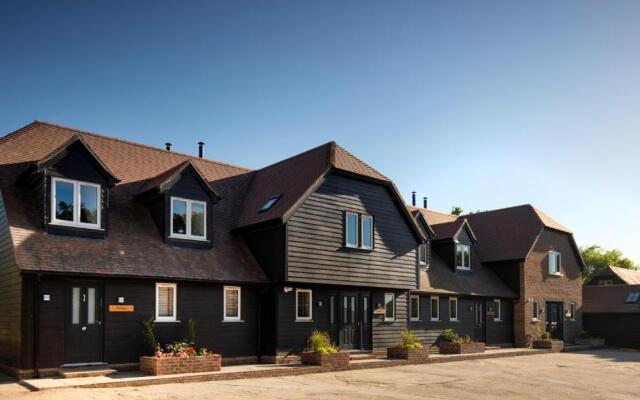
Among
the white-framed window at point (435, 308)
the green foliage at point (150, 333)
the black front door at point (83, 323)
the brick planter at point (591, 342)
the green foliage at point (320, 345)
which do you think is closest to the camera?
the black front door at point (83, 323)

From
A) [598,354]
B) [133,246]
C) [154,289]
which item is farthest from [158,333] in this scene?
[598,354]

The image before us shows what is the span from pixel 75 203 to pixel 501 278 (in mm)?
24523

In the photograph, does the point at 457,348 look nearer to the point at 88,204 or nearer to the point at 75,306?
the point at 75,306

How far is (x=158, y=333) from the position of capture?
64.5ft

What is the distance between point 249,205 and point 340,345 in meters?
6.41

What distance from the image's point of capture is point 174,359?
1789cm

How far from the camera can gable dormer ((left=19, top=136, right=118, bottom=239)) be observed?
18656 millimetres

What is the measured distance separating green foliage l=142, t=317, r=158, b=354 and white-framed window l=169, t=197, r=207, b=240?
3256 millimetres

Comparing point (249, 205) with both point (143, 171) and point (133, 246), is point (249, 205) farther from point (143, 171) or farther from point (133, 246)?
point (133, 246)

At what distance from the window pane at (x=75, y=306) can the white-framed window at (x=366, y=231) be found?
10816 millimetres

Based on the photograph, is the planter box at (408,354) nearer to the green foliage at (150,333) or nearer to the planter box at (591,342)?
the green foliage at (150,333)

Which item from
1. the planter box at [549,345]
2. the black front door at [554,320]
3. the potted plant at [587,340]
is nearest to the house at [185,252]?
the planter box at [549,345]

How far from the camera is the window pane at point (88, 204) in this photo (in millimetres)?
19453

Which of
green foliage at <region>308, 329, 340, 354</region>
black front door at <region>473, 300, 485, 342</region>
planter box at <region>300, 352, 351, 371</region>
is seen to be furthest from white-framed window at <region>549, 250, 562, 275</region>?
planter box at <region>300, 352, 351, 371</region>
